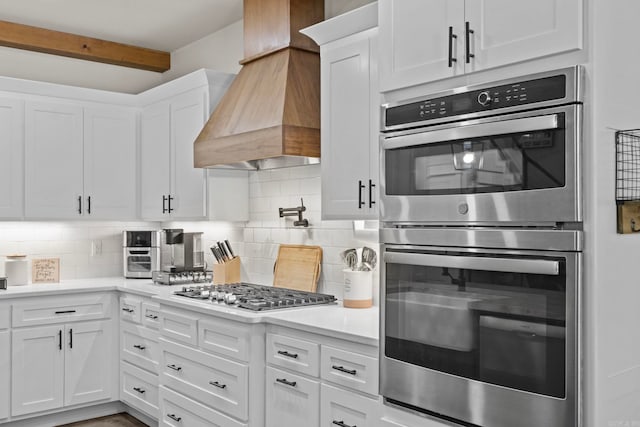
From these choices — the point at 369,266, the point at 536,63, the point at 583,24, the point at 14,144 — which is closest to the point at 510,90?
the point at 536,63

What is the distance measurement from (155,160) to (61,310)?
4.32 ft

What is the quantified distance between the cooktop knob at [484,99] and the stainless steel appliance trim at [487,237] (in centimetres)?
40

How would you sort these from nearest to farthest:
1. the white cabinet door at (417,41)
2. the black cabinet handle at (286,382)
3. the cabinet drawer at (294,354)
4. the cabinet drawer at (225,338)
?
the white cabinet door at (417,41) → the cabinet drawer at (294,354) → the black cabinet handle at (286,382) → the cabinet drawer at (225,338)

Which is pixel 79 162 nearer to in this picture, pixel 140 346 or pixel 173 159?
pixel 173 159

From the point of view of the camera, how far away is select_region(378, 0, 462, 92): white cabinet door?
2.07 meters

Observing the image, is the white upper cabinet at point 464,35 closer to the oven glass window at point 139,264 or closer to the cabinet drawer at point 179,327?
the cabinet drawer at point 179,327

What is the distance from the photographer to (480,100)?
6.47 feet

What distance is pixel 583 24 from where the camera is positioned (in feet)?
5.60

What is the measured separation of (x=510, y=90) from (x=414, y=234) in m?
0.61

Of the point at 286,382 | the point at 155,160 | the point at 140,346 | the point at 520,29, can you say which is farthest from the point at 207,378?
the point at 520,29

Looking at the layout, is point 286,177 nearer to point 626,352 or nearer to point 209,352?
point 209,352

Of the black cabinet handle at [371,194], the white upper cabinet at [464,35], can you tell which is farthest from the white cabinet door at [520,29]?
the black cabinet handle at [371,194]

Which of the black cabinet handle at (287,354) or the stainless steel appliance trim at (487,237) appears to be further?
the black cabinet handle at (287,354)

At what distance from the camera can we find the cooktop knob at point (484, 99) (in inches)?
76.8
